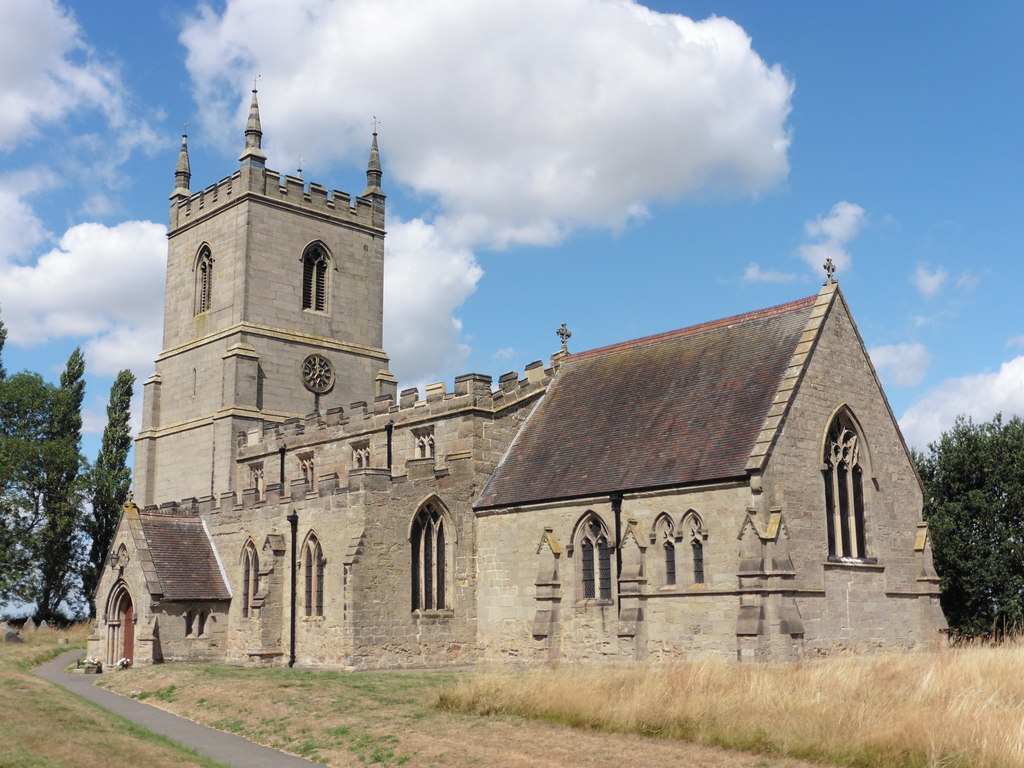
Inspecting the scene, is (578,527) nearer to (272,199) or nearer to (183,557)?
(183,557)

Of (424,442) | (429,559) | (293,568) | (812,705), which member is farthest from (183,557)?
(812,705)

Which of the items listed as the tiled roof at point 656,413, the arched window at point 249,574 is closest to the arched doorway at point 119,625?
the arched window at point 249,574

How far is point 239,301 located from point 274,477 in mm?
9220

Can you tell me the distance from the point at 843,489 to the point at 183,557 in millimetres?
21941

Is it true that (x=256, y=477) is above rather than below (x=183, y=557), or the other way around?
above

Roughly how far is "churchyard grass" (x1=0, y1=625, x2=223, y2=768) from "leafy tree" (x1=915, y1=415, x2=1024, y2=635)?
2616 centimetres

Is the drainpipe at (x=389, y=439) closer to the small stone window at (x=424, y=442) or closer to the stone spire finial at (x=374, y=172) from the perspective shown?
the small stone window at (x=424, y=442)

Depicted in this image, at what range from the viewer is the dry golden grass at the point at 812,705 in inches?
569

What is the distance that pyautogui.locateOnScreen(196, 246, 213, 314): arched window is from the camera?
1992 inches

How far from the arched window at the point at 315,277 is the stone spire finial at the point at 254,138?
4770mm

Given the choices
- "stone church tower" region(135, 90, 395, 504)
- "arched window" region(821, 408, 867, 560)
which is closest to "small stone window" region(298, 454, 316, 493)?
"stone church tower" region(135, 90, 395, 504)

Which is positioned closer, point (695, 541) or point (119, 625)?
point (695, 541)

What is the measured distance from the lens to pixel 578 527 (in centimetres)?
3012

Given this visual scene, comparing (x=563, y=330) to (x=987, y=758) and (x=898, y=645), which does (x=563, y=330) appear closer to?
(x=898, y=645)
